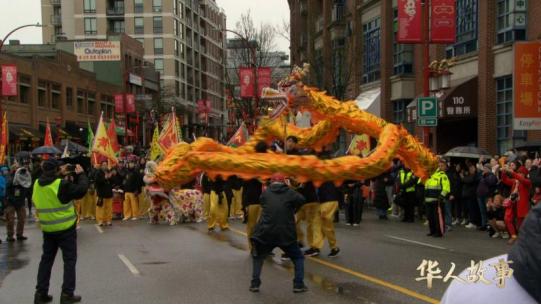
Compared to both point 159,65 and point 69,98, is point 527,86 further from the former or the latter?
point 159,65

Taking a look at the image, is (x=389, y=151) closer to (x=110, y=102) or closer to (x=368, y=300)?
(x=368, y=300)

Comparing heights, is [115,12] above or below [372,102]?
above

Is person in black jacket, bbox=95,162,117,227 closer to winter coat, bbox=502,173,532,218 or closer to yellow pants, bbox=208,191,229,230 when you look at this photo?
yellow pants, bbox=208,191,229,230

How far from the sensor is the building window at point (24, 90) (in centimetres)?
4188

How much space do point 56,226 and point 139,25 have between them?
75413 mm

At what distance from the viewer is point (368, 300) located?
6.93 meters

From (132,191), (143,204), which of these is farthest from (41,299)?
(143,204)

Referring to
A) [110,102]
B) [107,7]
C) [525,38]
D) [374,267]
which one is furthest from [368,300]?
[107,7]

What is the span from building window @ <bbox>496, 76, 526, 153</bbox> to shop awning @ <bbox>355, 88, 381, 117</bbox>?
9.08 metres

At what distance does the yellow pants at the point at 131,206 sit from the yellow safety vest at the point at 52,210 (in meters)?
10.3

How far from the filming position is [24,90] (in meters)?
42.7

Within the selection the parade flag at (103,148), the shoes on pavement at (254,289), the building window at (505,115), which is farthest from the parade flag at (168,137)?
the shoes on pavement at (254,289)

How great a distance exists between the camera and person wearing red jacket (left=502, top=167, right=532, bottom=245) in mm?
11945

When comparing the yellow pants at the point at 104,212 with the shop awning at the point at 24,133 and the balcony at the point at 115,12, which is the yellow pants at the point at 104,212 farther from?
the balcony at the point at 115,12
